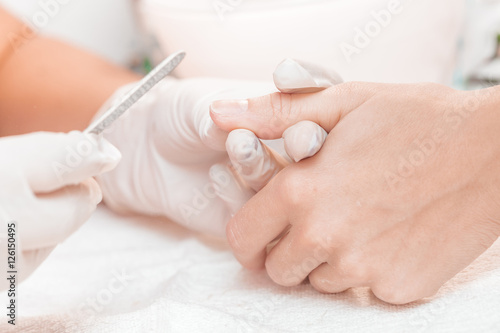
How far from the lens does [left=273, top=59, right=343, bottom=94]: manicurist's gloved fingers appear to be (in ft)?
1.75

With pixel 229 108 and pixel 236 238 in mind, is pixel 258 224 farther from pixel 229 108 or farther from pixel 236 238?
pixel 229 108

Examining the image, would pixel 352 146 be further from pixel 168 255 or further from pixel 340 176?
pixel 168 255

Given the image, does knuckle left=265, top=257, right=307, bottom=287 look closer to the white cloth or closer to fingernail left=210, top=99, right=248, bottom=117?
the white cloth

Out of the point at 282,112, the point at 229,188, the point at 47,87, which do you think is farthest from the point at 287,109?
the point at 47,87

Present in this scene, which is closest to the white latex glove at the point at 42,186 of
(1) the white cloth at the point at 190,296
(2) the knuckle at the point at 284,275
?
(1) the white cloth at the point at 190,296

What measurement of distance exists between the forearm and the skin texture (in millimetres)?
489

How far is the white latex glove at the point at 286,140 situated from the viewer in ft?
1.76

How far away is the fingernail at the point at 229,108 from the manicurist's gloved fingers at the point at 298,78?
0.17 feet

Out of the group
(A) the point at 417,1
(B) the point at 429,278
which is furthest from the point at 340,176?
(A) the point at 417,1

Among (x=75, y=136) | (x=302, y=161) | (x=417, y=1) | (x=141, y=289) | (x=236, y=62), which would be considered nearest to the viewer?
(x=75, y=136)

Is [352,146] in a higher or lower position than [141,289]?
higher

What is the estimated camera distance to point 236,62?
42.0 inches

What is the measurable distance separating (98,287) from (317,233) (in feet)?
1.09

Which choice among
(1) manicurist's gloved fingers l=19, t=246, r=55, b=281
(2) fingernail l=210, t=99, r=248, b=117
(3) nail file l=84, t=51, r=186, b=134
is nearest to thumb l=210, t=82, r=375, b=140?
(2) fingernail l=210, t=99, r=248, b=117
